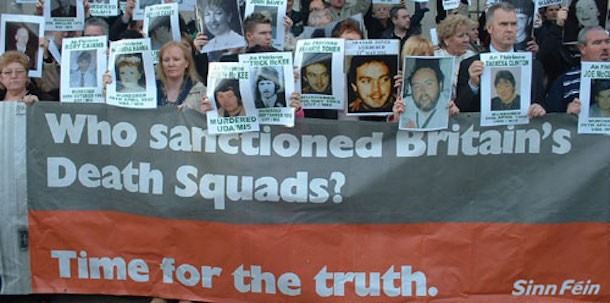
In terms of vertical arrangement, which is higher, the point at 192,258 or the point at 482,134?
the point at 482,134

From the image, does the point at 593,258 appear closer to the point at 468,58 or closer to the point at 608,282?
the point at 608,282

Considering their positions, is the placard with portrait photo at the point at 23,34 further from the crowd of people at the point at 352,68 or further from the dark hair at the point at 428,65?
the dark hair at the point at 428,65

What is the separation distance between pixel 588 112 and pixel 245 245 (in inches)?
90.6

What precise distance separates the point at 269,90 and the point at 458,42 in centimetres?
138

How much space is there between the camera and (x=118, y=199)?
5648 mm

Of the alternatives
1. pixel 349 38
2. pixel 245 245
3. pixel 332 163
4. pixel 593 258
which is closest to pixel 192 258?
pixel 245 245

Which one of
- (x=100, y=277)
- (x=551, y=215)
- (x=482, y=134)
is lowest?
(x=100, y=277)

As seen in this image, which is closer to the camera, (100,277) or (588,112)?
(588,112)

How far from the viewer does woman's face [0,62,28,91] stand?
5715 millimetres

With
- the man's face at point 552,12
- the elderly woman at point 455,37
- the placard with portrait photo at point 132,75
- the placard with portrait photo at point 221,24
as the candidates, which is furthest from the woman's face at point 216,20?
the man's face at point 552,12

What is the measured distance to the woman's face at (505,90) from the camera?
5.29 meters

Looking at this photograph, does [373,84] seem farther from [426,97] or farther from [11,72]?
[11,72]

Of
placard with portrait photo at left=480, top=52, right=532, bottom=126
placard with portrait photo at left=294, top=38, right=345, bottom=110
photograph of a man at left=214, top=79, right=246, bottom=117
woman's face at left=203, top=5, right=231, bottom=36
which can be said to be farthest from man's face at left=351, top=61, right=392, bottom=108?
woman's face at left=203, top=5, right=231, bottom=36

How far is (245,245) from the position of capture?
554 centimetres
